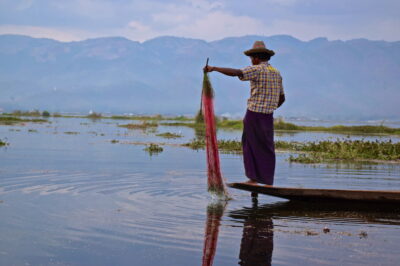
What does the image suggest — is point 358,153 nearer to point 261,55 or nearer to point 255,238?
point 261,55

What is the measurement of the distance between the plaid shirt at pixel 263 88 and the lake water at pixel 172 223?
1.27m

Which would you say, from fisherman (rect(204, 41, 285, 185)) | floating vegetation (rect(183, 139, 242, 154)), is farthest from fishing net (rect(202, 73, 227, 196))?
floating vegetation (rect(183, 139, 242, 154))

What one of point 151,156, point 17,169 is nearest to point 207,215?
point 17,169

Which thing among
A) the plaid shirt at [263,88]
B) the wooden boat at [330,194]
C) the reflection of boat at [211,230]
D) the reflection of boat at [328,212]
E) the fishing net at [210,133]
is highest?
the plaid shirt at [263,88]

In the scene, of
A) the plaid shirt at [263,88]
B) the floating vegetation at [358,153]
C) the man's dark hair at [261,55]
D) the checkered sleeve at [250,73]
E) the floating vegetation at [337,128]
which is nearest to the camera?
the checkered sleeve at [250,73]

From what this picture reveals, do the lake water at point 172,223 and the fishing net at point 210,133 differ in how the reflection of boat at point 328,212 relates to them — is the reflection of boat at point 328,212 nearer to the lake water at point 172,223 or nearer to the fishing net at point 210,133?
the lake water at point 172,223

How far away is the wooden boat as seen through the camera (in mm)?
7613

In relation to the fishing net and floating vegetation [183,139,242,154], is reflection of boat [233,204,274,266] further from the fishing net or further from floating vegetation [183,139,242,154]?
floating vegetation [183,139,242,154]

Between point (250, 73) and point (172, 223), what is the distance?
2.33 meters

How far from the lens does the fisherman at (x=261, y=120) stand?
→ 812cm

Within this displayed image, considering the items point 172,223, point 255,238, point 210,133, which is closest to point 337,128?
point 210,133

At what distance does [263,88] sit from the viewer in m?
8.10

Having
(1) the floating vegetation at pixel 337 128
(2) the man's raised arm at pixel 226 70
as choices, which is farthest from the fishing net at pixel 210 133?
(1) the floating vegetation at pixel 337 128

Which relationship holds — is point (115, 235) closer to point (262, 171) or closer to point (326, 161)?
point (262, 171)
